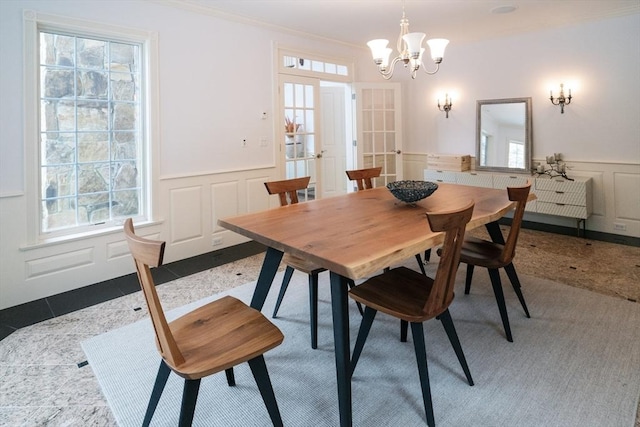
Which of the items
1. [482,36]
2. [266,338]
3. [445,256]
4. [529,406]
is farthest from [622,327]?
[482,36]

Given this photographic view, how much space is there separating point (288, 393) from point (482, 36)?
16.7ft

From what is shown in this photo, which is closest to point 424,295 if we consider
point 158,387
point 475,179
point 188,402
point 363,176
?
point 188,402

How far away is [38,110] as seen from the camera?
9.21 feet

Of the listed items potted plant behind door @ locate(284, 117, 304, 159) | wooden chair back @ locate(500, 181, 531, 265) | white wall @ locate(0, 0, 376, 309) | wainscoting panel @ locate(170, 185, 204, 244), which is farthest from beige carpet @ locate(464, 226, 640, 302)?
wainscoting panel @ locate(170, 185, 204, 244)

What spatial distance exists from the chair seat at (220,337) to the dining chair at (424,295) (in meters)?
0.51

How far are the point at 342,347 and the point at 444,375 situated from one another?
0.73m

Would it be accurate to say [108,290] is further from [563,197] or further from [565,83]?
→ [565,83]

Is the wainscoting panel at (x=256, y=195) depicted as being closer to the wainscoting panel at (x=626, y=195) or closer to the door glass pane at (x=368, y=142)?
the door glass pane at (x=368, y=142)

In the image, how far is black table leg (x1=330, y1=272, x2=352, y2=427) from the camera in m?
1.48

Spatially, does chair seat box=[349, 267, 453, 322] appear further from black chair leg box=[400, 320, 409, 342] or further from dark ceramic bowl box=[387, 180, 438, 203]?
dark ceramic bowl box=[387, 180, 438, 203]

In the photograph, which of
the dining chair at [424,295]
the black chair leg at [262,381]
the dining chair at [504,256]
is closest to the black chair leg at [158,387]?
the black chair leg at [262,381]

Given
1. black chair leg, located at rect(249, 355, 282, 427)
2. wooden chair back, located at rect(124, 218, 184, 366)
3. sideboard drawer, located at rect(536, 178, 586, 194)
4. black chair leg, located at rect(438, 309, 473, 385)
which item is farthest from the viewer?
sideboard drawer, located at rect(536, 178, 586, 194)

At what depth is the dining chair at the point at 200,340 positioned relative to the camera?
1.23 m

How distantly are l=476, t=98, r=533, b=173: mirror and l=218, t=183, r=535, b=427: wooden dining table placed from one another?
249 cm
